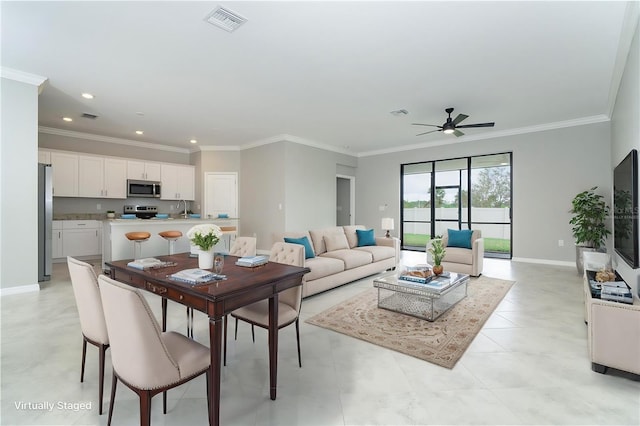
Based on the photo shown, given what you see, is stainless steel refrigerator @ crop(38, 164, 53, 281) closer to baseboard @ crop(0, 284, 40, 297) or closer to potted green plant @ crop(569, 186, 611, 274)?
baseboard @ crop(0, 284, 40, 297)

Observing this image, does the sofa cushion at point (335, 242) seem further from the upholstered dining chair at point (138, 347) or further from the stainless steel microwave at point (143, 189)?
the stainless steel microwave at point (143, 189)

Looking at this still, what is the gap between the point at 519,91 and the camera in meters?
4.40

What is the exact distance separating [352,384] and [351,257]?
8.65ft

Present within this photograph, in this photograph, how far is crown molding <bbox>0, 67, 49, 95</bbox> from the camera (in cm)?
376

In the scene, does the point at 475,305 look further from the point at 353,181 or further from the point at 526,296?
the point at 353,181

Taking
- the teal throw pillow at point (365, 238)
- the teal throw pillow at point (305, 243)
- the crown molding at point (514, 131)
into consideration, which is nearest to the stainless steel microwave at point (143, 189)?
the teal throw pillow at point (305, 243)

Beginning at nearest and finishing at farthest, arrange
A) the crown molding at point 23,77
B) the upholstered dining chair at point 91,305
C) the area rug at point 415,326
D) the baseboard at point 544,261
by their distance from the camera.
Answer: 1. the upholstered dining chair at point 91,305
2. the area rug at point 415,326
3. the crown molding at point 23,77
4. the baseboard at point 544,261

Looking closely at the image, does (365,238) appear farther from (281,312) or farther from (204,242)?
(204,242)

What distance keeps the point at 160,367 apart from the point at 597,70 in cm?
542

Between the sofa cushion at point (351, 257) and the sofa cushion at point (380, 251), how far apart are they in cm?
15

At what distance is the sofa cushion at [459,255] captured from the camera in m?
5.10

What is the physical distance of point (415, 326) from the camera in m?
3.04

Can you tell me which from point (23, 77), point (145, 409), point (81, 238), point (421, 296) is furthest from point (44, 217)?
point (421, 296)

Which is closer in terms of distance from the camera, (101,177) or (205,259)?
(205,259)
